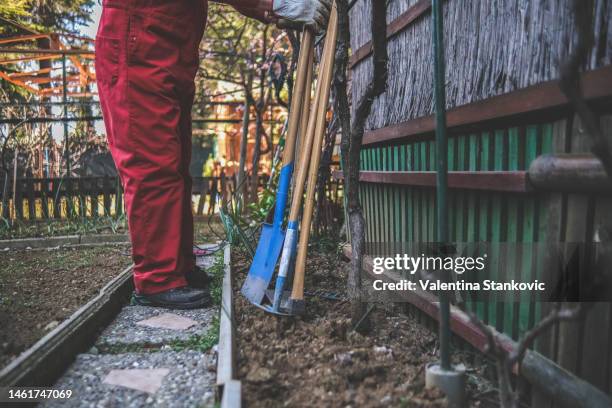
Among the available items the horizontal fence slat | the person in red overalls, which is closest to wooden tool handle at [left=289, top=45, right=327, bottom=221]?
the person in red overalls

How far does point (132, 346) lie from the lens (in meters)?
1.87

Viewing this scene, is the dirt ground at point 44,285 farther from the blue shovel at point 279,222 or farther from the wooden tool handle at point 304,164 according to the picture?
the wooden tool handle at point 304,164

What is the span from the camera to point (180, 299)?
2.32 m

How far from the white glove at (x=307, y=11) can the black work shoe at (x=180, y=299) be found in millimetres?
1373

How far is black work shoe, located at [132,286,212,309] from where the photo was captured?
232 cm

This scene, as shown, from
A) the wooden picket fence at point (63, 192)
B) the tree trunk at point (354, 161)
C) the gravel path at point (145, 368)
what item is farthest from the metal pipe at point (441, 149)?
the wooden picket fence at point (63, 192)

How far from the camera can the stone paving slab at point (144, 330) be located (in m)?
1.90

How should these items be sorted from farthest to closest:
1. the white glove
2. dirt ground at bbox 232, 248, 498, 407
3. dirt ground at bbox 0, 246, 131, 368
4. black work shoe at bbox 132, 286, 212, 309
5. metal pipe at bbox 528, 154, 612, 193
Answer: black work shoe at bbox 132, 286, 212, 309 → the white glove → dirt ground at bbox 0, 246, 131, 368 → dirt ground at bbox 232, 248, 498, 407 → metal pipe at bbox 528, 154, 612, 193

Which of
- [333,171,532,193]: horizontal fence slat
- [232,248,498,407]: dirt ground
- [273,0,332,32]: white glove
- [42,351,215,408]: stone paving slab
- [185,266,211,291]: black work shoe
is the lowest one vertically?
[42,351,215,408]: stone paving slab

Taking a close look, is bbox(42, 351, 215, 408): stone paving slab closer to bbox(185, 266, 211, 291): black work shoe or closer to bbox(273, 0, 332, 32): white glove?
bbox(185, 266, 211, 291): black work shoe

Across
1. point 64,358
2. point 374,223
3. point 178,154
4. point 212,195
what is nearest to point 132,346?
point 64,358

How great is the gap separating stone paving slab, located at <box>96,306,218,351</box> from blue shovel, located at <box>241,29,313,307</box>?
0.79 feet

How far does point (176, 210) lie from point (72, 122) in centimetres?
624

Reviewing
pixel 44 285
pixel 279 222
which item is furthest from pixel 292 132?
pixel 44 285
